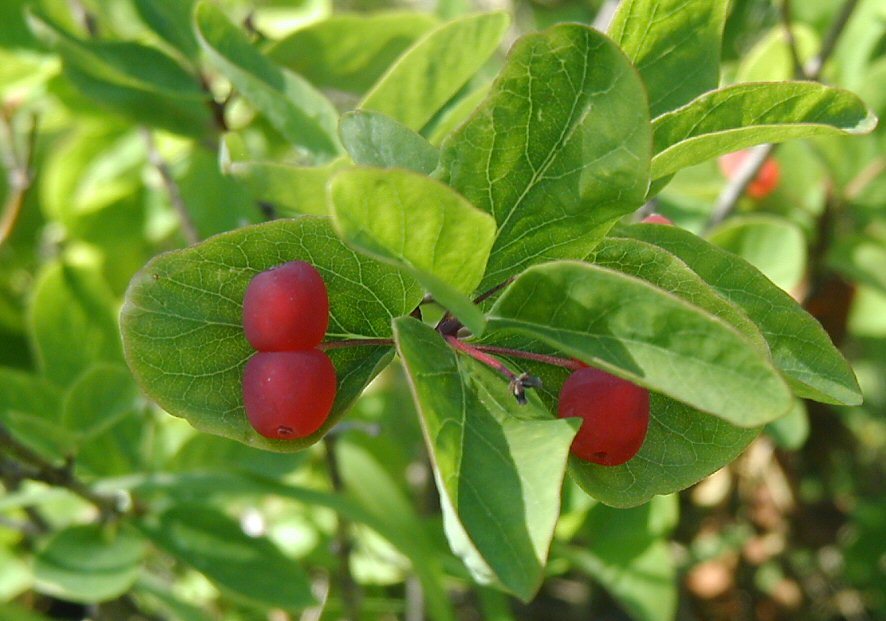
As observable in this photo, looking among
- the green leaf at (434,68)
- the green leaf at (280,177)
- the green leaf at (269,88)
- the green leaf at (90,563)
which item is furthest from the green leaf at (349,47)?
the green leaf at (90,563)

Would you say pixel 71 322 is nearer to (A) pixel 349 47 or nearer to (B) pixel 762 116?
(A) pixel 349 47

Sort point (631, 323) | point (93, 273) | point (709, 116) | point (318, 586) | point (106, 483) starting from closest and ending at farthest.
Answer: point (631, 323) → point (709, 116) → point (106, 483) → point (93, 273) → point (318, 586)

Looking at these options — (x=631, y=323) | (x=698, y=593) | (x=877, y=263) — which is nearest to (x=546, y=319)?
(x=631, y=323)

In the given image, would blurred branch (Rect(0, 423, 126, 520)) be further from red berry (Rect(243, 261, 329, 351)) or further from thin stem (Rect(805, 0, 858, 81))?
thin stem (Rect(805, 0, 858, 81))

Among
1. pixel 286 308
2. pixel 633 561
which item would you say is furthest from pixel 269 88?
pixel 633 561

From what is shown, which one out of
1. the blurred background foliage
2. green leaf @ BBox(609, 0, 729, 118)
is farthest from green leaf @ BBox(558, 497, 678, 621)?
green leaf @ BBox(609, 0, 729, 118)

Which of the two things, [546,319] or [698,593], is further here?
[698,593]

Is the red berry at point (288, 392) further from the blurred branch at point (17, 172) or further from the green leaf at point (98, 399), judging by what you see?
the blurred branch at point (17, 172)

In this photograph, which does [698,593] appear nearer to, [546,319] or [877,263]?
[877,263]
